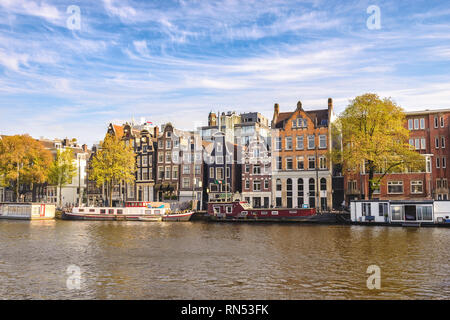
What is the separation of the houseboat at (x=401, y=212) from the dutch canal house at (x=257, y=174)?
23766 mm

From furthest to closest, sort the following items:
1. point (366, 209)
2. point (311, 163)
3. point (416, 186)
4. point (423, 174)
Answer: point (311, 163) → point (416, 186) → point (423, 174) → point (366, 209)

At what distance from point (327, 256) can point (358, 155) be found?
29.7 metres

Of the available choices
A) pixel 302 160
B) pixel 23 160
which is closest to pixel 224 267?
pixel 302 160

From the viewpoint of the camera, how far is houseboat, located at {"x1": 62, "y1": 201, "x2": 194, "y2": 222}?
73.5 metres

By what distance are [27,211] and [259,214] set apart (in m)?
41.4

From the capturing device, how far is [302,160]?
264 ft

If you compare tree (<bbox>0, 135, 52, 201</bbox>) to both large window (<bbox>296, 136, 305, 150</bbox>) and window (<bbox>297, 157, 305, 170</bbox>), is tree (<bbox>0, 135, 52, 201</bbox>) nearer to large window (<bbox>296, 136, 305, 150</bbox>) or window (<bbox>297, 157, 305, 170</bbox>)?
window (<bbox>297, 157, 305, 170</bbox>)

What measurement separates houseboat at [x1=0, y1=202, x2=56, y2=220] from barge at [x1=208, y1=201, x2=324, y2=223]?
3066 cm

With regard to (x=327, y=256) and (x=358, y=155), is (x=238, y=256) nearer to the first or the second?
(x=327, y=256)

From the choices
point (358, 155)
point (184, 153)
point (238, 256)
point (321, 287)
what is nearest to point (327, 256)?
point (238, 256)

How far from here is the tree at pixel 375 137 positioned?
196ft

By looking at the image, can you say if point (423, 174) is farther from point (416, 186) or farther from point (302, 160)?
point (302, 160)

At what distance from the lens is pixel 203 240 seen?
Answer: 4338 centimetres

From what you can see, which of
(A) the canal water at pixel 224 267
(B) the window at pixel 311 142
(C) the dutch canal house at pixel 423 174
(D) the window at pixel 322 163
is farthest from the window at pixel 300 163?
(A) the canal water at pixel 224 267
